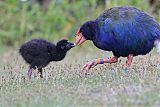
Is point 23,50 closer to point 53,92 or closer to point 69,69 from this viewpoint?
point 69,69

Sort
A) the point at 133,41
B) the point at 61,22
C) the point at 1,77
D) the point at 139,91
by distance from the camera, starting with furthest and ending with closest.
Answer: the point at 61,22 → the point at 1,77 → the point at 133,41 → the point at 139,91

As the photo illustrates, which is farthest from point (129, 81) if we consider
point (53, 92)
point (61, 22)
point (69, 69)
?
point (61, 22)

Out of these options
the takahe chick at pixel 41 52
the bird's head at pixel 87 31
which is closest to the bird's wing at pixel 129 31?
the bird's head at pixel 87 31

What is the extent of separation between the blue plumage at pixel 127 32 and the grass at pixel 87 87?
0.33 meters

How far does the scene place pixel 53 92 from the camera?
25.9 ft

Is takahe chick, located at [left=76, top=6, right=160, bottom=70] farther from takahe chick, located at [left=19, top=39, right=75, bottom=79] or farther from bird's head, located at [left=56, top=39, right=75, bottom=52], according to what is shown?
takahe chick, located at [left=19, top=39, right=75, bottom=79]

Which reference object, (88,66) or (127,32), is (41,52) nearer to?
(88,66)

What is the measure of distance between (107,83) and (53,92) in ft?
2.59

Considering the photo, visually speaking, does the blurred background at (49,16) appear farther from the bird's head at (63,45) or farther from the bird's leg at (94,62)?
the bird's leg at (94,62)

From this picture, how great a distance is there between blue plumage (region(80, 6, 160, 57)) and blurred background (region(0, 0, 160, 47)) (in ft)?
20.8

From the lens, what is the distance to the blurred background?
626 inches

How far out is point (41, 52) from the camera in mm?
9883

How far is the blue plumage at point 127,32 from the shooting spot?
9125 millimetres

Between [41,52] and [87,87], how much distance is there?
2.04m
